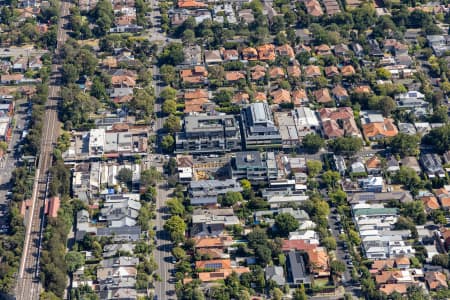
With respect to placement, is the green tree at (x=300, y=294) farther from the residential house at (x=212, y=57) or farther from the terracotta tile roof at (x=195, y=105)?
the residential house at (x=212, y=57)

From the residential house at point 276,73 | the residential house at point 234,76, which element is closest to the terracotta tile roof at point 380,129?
the residential house at point 276,73

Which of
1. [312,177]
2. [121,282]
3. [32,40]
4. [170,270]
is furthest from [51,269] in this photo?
[32,40]

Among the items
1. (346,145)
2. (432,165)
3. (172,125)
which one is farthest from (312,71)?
(432,165)

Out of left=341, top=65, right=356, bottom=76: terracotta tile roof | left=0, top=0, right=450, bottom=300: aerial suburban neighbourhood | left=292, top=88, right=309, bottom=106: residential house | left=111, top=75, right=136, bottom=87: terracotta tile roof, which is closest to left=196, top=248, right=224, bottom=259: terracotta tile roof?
left=0, top=0, right=450, bottom=300: aerial suburban neighbourhood

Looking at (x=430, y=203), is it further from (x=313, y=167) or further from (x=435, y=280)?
(x=313, y=167)

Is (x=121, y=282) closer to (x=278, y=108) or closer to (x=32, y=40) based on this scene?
(x=278, y=108)

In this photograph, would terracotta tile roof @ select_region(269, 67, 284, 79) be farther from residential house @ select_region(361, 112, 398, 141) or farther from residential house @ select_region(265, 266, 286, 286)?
residential house @ select_region(265, 266, 286, 286)

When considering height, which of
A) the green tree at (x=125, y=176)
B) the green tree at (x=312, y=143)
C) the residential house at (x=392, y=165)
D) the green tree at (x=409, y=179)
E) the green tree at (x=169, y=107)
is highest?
the green tree at (x=169, y=107)
